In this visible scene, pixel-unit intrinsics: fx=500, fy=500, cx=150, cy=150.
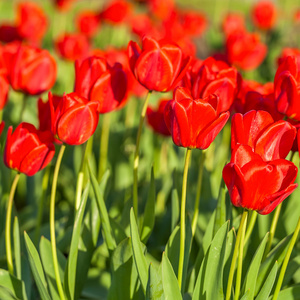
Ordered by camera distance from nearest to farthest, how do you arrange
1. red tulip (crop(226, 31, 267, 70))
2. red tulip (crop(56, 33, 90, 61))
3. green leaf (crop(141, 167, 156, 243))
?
green leaf (crop(141, 167, 156, 243)) < red tulip (crop(226, 31, 267, 70)) < red tulip (crop(56, 33, 90, 61))

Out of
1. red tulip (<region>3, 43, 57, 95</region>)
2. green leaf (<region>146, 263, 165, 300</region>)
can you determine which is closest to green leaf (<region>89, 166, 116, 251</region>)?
green leaf (<region>146, 263, 165, 300</region>)

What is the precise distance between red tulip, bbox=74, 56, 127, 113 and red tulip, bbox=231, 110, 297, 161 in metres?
0.35

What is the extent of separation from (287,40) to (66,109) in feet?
12.8

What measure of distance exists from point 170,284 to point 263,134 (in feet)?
1.04

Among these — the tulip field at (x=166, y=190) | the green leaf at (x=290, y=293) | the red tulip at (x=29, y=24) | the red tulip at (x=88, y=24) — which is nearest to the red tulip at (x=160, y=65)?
the tulip field at (x=166, y=190)

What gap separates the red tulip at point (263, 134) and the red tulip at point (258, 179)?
46 mm

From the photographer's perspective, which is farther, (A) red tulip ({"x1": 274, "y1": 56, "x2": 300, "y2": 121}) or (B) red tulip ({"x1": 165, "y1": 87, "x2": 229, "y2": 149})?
(A) red tulip ({"x1": 274, "y1": 56, "x2": 300, "y2": 121})

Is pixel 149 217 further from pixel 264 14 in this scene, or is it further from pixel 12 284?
pixel 264 14

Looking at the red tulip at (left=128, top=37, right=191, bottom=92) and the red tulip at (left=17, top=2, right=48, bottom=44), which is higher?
the red tulip at (left=128, top=37, right=191, bottom=92)

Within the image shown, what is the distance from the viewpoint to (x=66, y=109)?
0.94 metres

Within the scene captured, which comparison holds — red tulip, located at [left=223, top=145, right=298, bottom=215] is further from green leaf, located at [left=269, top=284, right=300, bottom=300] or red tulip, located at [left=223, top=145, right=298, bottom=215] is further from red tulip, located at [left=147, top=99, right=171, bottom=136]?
red tulip, located at [left=147, top=99, right=171, bottom=136]

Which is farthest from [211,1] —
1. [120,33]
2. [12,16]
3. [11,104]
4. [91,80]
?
[91,80]

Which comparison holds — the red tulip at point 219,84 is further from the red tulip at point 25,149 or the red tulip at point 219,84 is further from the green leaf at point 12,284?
the green leaf at point 12,284

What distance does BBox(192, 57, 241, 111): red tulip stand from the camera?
1.04 metres
